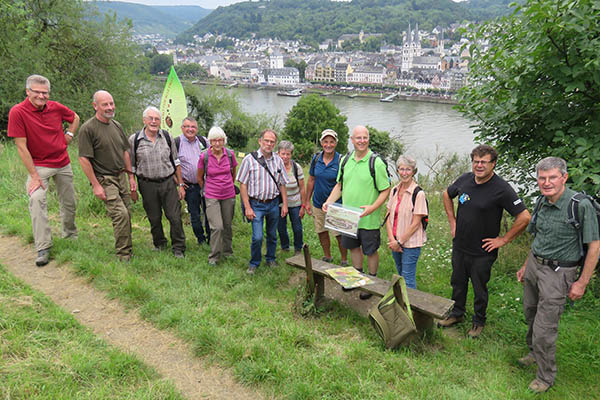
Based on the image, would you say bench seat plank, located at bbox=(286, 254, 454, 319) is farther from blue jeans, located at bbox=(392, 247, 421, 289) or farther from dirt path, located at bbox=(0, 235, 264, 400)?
dirt path, located at bbox=(0, 235, 264, 400)

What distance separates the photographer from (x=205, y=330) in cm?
320

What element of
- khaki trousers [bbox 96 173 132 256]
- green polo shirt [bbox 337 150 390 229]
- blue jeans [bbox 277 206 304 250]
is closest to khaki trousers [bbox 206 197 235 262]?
blue jeans [bbox 277 206 304 250]

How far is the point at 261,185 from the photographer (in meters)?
4.54

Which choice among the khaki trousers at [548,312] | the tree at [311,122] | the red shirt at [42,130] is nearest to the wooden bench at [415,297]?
the khaki trousers at [548,312]

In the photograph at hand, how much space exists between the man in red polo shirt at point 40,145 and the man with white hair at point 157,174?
781 millimetres

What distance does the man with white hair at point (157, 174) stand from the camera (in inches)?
179

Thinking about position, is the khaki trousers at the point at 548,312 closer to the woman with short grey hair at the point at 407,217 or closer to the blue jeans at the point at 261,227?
the woman with short grey hair at the point at 407,217

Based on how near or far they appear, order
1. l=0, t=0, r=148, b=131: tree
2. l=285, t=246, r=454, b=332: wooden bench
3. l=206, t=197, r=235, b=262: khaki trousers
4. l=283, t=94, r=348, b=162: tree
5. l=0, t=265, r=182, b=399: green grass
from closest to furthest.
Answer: l=0, t=265, r=182, b=399: green grass
l=285, t=246, r=454, b=332: wooden bench
l=206, t=197, r=235, b=262: khaki trousers
l=0, t=0, r=148, b=131: tree
l=283, t=94, r=348, b=162: tree

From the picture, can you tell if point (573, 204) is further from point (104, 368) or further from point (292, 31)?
point (292, 31)

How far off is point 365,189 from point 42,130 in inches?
137

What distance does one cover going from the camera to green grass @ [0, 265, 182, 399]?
2.40 m

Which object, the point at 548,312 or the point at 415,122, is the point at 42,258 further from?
the point at 415,122

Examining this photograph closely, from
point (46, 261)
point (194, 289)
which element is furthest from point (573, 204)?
point (46, 261)

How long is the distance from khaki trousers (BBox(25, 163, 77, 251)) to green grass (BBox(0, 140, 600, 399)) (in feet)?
0.61
